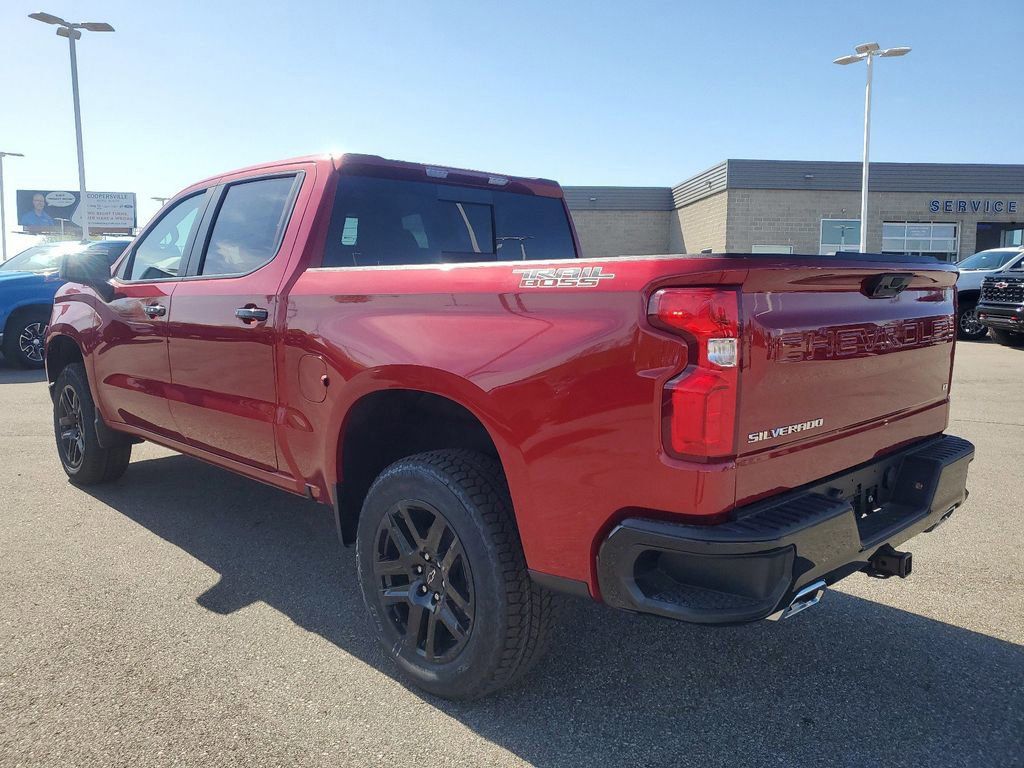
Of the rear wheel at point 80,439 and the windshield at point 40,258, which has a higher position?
the windshield at point 40,258

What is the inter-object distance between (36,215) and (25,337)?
210 ft

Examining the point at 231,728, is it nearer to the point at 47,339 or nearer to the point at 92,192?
the point at 47,339

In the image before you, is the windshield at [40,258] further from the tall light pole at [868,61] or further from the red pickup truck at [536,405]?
the tall light pole at [868,61]

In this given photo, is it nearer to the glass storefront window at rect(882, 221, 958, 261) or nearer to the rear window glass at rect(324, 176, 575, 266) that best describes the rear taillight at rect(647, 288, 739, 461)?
the rear window glass at rect(324, 176, 575, 266)

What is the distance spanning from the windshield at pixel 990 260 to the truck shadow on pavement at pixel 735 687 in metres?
16.0

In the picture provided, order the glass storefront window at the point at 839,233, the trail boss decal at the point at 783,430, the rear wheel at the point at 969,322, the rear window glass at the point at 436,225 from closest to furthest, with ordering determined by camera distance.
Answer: the trail boss decal at the point at 783,430
the rear window glass at the point at 436,225
the rear wheel at the point at 969,322
the glass storefront window at the point at 839,233

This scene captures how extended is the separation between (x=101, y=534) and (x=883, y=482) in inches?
158

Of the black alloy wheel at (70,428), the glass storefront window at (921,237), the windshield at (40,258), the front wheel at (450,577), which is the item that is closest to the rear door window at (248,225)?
the front wheel at (450,577)

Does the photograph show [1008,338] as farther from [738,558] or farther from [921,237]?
[738,558]

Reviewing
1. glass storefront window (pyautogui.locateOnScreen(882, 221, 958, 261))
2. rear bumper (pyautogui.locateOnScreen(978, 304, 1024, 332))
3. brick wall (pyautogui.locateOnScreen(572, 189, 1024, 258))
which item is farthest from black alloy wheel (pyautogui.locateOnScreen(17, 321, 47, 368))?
glass storefront window (pyautogui.locateOnScreen(882, 221, 958, 261))

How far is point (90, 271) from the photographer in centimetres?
444

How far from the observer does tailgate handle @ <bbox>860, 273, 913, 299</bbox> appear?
2492mm

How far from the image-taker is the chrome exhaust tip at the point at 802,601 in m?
2.09

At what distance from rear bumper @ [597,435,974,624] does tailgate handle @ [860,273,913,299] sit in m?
0.60
